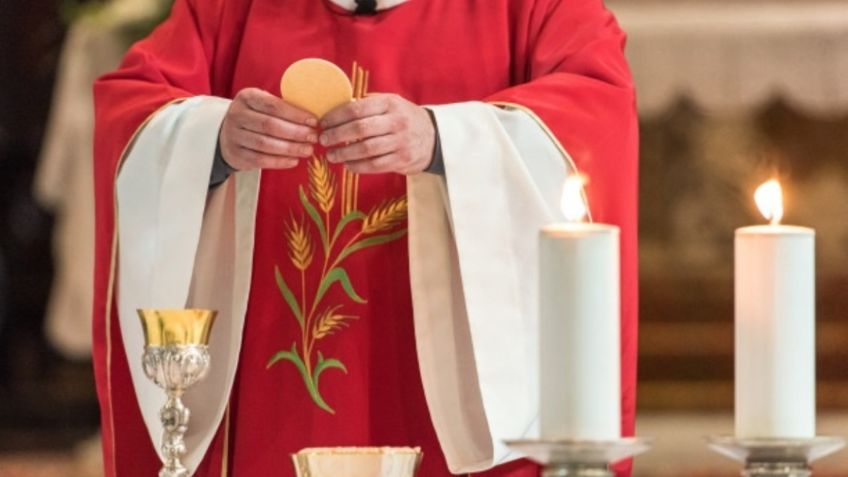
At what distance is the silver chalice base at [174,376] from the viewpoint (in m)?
2.19

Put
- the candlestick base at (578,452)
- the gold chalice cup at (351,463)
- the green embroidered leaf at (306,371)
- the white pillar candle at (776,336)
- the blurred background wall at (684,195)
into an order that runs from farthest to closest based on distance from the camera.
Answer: the blurred background wall at (684,195), the green embroidered leaf at (306,371), the gold chalice cup at (351,463), the white pillar candle at (776,336), the candlestick base at (578,452)

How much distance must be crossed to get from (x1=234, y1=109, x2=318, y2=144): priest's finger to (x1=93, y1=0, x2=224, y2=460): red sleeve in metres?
0.36

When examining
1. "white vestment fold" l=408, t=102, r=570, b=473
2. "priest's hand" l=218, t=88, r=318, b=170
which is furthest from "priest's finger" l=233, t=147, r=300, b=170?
"white vestment fold" l=408, t=102, r=570, b=473

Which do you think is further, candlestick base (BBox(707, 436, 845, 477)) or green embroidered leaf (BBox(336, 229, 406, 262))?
green embroidered leaf (BBox(336, 229, 406, 262))

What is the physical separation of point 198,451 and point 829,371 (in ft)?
21.5

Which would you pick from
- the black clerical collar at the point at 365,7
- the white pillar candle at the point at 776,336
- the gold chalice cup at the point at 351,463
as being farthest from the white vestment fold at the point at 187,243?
the white pillar candle at the point at 776,336

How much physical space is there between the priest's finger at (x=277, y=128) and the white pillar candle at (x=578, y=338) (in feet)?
3.02

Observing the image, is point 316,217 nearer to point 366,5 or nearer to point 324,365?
point 324,365

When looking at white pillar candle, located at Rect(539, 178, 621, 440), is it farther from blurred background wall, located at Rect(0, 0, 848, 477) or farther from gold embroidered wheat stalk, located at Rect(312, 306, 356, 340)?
blurred background wall, located at Rect(0, 0, 848, 477)

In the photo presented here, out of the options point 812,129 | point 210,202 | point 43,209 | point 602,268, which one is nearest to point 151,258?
point 210,202

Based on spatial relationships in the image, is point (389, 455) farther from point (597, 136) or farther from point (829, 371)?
point (829, 371)

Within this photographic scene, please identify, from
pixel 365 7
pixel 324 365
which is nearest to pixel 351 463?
pixel 324 365

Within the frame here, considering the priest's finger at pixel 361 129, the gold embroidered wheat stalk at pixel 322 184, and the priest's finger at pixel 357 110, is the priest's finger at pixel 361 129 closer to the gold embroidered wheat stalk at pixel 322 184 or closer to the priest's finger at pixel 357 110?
the priest's finger at pixel 357 110

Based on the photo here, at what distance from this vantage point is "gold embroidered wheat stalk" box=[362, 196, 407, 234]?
3.01m
